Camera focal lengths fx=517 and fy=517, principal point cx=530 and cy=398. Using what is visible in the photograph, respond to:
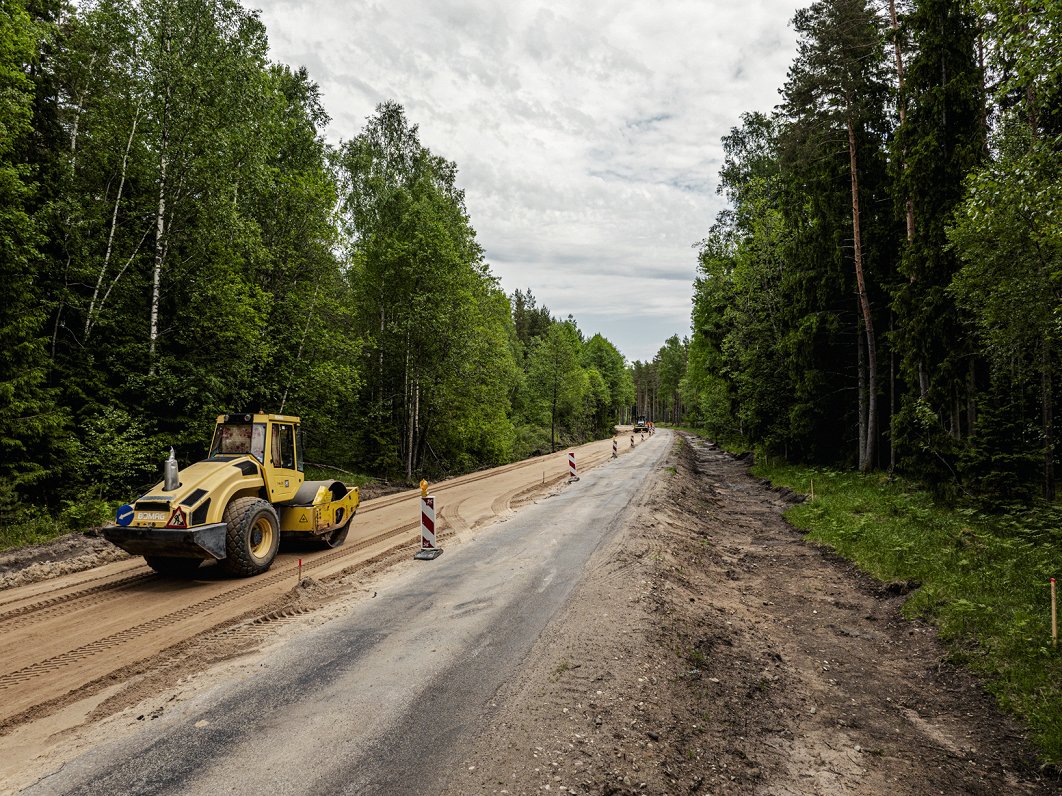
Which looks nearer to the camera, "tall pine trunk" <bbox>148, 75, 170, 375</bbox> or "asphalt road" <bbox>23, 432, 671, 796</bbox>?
"asphalt road" <bbox>23, 432, 671, 796</bbox>

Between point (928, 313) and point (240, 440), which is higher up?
point (928, 313)

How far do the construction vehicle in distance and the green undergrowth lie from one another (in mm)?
10420

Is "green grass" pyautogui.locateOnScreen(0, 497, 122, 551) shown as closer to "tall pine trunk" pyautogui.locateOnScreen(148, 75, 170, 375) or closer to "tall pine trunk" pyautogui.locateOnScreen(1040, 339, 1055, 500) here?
"tall pine trunk" pyautogui.locateOnScreen(148, 75, 170, 375)

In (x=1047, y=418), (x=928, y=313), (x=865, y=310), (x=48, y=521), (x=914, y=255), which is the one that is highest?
(x=914, y=255)

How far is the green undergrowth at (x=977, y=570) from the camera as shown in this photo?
Result: 568cm

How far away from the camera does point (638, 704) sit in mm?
4867

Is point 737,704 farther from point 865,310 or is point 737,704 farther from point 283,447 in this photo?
point 865,310

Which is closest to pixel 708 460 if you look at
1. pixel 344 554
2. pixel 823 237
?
pixel 823 237

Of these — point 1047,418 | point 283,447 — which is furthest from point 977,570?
point 283,447

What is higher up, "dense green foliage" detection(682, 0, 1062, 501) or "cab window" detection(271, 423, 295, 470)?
"dense green foliage" detection(682, 0, 1062, 501)

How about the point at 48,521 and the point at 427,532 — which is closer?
the point at 427,532

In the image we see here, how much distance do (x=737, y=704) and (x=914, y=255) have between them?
1479 centimetres

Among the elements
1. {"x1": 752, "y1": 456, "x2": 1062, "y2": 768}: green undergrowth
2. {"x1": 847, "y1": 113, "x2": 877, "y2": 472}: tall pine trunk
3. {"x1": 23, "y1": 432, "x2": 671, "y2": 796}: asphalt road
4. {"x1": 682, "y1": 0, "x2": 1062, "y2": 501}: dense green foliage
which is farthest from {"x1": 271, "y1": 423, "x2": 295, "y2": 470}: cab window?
{"x1": 847, "y1": 113, "x2": 877, "y2": 472}: tall pine trunk

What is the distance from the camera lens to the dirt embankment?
4.09m
